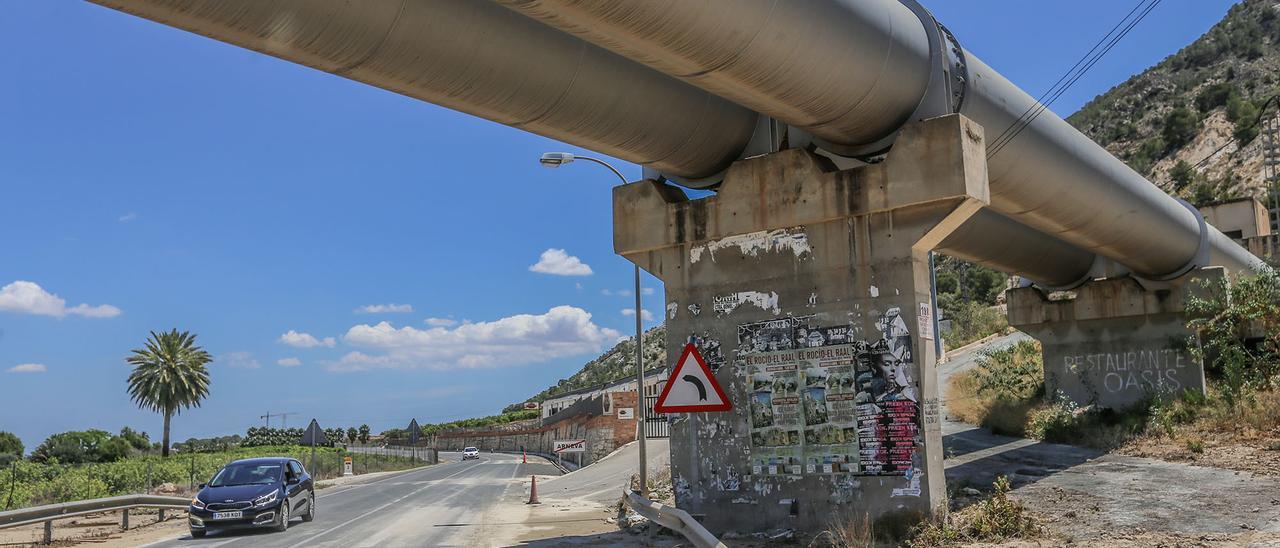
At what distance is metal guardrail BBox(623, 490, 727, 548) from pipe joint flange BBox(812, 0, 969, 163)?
521 centimetres

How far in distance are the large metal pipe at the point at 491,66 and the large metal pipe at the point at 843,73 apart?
1.25 metres

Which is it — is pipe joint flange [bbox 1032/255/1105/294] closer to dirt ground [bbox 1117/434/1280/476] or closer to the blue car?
dirt ground [bbox 1117/434/1280/476]

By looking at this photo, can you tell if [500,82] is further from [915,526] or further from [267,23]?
[915,526]

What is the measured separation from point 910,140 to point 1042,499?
20.2ft

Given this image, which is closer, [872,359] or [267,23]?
[267,23]

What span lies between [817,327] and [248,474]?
458 inches

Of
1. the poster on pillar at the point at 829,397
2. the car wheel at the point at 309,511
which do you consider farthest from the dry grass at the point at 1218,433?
the car wheel at the point at 309,511

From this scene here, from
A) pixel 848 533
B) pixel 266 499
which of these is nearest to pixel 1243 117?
pixel 848 533

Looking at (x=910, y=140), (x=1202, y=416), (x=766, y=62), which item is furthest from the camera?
(x=1202, y=416)

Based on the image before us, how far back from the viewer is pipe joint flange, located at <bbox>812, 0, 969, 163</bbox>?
1126 centimetres

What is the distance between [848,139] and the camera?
38.7ft

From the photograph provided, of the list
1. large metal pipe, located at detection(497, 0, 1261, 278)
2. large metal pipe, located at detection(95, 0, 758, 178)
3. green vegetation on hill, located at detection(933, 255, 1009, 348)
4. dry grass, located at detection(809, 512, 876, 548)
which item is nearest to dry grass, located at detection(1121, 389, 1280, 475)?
large metal pipe, located at detection(497, 0, 1261, 278)

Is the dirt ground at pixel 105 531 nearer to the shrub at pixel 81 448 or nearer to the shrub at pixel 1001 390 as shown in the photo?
the shrub at pixel 1001 390

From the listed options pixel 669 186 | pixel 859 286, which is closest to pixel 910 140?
pixel 859 286
